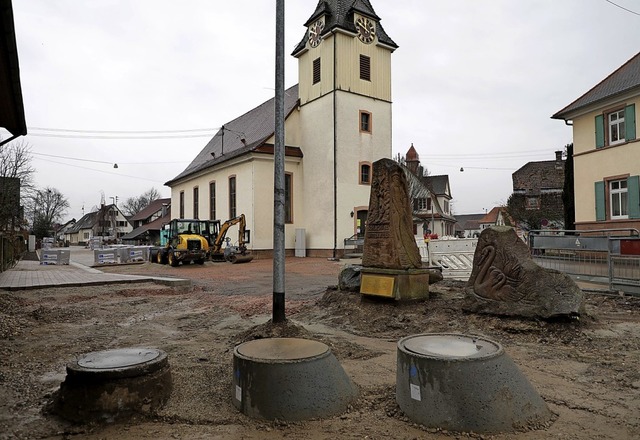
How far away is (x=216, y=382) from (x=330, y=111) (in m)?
26.5

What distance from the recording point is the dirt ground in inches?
148

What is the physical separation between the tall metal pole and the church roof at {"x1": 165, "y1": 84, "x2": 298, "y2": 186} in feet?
79.0

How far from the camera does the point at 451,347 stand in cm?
411

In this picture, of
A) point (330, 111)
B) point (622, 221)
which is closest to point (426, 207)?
point (330, 111)

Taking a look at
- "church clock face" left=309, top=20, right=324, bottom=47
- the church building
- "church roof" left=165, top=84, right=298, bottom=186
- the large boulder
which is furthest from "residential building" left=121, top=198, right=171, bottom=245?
the large boulder

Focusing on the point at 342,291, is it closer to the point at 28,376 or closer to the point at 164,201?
the point at 28,376

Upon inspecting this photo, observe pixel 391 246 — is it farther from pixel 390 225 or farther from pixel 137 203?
pixel 137 203

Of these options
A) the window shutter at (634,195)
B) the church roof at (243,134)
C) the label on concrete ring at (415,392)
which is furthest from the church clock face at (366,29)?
the label on concrete ring at (415,392)

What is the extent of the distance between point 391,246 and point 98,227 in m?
108

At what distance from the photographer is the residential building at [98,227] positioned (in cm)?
9675

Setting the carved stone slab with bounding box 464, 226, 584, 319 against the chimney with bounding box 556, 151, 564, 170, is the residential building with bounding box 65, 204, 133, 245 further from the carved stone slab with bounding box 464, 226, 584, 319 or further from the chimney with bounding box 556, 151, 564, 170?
the carved stone slab with bounding box 464, 226, 584, 319

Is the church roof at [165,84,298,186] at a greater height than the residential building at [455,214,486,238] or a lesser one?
greater

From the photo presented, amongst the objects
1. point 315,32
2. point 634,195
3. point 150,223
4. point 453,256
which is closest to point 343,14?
point 315,32

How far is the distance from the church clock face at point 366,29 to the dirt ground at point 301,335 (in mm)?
22965
